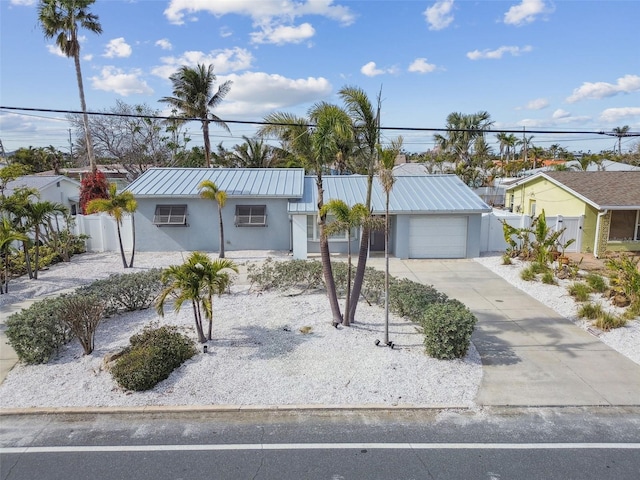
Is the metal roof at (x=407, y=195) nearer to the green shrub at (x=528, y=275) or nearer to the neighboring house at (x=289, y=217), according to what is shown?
the neighboring house at (x=289, y=217)

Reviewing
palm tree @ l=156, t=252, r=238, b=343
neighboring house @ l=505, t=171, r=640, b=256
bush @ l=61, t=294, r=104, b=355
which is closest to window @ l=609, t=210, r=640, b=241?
neighboring house @ l=505, t=171, r=640, b=256

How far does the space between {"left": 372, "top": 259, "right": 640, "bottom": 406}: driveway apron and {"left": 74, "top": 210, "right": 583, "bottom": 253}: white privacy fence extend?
22.2 ft

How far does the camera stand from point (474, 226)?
1894 centimetres

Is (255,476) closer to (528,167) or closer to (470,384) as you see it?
(470,384)

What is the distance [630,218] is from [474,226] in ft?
25.7

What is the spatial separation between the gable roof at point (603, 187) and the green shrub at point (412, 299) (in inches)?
482

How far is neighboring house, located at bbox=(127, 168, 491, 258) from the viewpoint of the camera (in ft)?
61.9

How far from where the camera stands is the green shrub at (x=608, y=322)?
10.2 m

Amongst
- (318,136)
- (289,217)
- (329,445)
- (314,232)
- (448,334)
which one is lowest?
(329,445)

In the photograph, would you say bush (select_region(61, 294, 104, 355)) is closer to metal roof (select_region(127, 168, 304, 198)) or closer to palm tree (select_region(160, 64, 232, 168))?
metal roof (select_region(127, 168, 304, 198))

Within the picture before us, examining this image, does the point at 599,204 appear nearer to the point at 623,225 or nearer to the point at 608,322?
the point at 623,225

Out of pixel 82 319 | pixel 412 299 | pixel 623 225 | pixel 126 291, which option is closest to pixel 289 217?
pixel 126 291

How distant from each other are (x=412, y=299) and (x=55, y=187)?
27.5m

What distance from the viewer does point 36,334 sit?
27.1 ft
